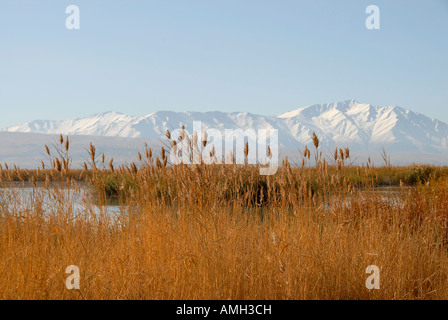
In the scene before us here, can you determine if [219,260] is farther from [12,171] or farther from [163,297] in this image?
[12,171]

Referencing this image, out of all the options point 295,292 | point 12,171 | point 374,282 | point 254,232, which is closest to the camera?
point 295,292

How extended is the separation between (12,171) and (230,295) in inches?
149

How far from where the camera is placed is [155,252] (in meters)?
3.71

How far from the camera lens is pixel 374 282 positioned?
3.38 metres

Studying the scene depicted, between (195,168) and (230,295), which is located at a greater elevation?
(195,168)
